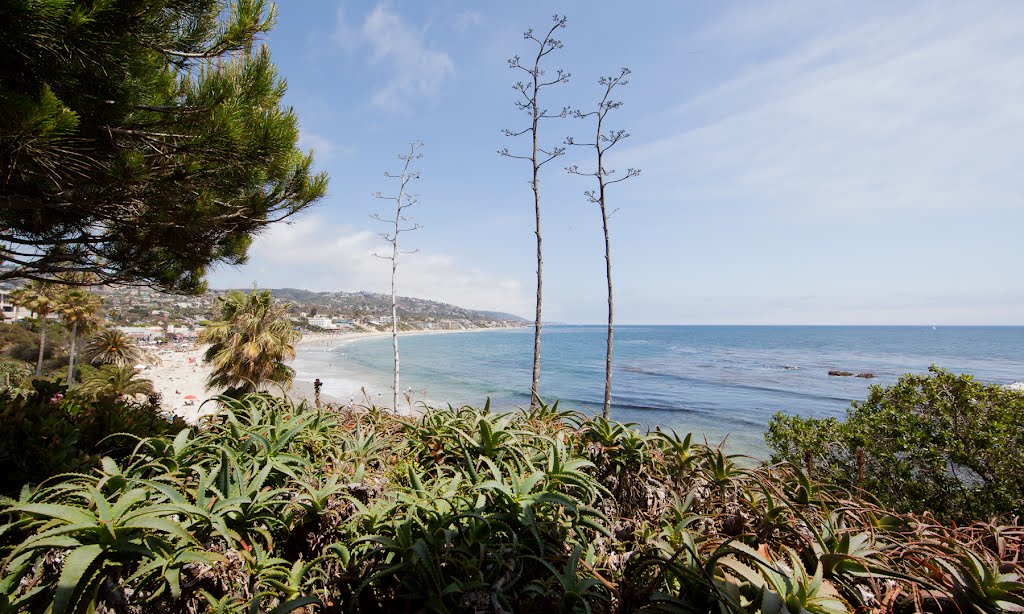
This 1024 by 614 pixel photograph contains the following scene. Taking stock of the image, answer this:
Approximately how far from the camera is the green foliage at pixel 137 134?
2.57 meters

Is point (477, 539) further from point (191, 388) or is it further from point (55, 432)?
point (191, 388)

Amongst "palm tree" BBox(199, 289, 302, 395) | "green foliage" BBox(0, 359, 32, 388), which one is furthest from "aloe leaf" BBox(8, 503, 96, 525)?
"green foliage" BBox(0, 359, 32, 388)

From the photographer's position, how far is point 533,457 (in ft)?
6.77

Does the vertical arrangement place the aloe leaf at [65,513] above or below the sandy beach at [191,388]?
above

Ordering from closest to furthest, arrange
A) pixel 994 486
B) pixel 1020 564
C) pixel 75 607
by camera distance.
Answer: pixel 75 607 → pixel 1020 564 → pixel 994 486

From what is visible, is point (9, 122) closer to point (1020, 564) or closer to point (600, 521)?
point (600, 521)

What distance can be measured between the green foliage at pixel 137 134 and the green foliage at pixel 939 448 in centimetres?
593

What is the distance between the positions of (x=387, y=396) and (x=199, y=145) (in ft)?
73.2

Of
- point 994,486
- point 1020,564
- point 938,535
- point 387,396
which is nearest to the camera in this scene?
point 1020,564

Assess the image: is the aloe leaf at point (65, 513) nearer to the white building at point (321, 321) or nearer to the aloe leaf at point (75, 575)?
the aloe leaf at point (75, 575)

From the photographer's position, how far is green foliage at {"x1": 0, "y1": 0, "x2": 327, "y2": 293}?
2.57 meters

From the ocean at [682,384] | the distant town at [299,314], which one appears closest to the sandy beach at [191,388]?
the ocean at [682,384]

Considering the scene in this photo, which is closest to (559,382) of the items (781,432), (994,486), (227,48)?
(781,432)

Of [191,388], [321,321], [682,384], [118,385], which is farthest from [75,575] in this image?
[321,321]
